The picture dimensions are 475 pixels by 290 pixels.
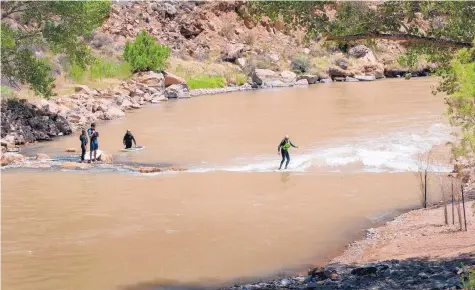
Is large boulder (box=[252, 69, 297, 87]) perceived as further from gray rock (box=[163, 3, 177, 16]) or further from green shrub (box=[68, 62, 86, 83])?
green shrub (box=[68, 62, 86, 83])

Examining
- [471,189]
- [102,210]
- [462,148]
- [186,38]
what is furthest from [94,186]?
[186,38]

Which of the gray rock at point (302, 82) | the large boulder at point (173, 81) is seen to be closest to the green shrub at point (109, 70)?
the large boulder at point (173, 81)

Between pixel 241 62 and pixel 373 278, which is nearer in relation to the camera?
pixel 373 278

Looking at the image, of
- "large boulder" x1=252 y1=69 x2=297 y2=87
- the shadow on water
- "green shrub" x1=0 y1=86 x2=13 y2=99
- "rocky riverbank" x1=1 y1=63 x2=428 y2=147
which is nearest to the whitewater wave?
the shadow on water

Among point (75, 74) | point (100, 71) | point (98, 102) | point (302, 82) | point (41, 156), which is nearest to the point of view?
point (41, 156)

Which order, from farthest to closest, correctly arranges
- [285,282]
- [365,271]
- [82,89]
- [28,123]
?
1. [82,89]
2. [28,123]
3. [285,282]
4. [365,271]

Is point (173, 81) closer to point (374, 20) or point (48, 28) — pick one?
point (48, 28)

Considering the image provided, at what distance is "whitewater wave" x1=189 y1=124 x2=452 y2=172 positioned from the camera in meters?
20.2

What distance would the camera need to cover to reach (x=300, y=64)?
207 ft

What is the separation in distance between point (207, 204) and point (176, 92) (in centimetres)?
3312

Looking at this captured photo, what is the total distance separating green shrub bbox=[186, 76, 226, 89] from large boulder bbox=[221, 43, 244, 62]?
23.4 ft

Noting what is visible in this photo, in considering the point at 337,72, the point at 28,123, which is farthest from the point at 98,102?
the point at 337,72

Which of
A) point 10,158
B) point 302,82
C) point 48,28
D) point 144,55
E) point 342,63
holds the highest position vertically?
point 342,63

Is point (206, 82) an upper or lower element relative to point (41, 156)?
upper
